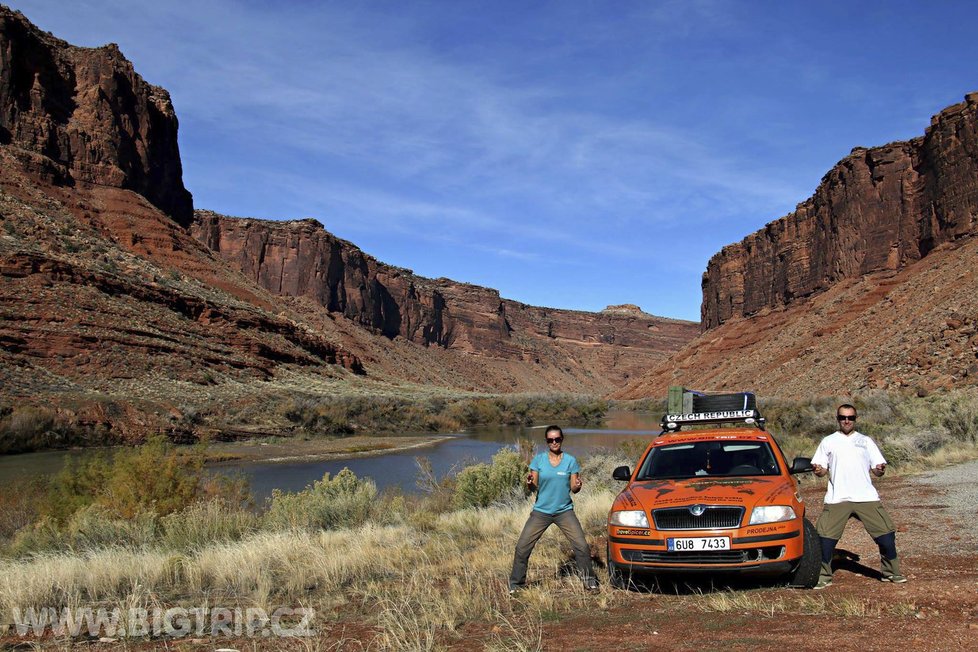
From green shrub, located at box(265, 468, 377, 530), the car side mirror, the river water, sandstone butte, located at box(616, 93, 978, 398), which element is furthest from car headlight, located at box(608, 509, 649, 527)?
sandstone butte, located at box(616, 93, 978, 398)

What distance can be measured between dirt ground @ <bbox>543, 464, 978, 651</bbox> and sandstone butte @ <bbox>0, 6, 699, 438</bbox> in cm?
2857

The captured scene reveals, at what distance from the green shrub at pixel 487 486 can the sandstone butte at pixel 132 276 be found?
2111 centimetres

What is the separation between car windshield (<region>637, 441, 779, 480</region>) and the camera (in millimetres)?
6849

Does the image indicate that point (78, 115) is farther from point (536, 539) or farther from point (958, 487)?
point (958, 487)

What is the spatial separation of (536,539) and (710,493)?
5.23 feet

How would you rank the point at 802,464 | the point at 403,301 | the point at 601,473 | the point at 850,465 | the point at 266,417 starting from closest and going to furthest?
the point at 850,465
the point at 802,464
the point at 601,473
the point at 266,417
the point at 403,301

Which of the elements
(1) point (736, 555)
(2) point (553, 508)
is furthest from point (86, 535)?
(1) point (736, 555)

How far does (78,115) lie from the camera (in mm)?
60625

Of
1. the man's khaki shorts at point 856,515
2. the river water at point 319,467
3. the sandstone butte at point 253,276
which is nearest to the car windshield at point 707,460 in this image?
the man's khaki shorts at point 856,515

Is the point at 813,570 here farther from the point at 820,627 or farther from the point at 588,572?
the point at 588,572

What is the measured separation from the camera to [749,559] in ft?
18.4

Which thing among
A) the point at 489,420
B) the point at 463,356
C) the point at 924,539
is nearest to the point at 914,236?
the point at 489,420

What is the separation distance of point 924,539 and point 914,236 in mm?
64603

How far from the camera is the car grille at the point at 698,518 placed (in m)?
5.71
